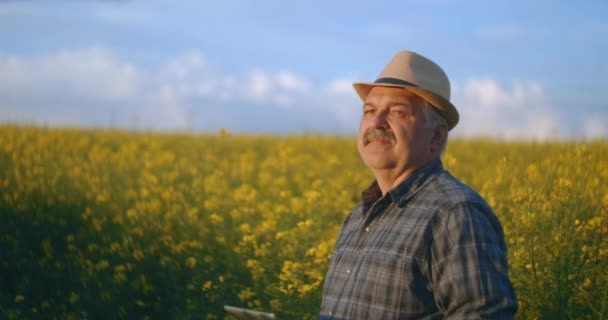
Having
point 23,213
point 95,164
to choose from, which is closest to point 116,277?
point 23,213

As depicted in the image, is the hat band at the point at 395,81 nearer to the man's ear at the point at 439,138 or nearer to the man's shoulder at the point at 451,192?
the man's ear at the point at 439,138

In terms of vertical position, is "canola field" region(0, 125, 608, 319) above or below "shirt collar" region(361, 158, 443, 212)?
below

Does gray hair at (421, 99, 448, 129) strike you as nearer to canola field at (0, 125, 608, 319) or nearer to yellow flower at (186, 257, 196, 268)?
canola field at (0, 125, 608, 319)

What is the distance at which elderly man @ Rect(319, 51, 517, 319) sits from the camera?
7.24 feet

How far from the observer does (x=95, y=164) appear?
9320 millimetres

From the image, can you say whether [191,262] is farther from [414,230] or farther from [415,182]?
[414,230]

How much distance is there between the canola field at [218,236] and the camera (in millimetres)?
4336

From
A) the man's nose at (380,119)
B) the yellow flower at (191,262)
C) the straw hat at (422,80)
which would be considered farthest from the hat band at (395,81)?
the yellow flower at (191,262)

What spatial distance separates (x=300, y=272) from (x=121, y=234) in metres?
2.32

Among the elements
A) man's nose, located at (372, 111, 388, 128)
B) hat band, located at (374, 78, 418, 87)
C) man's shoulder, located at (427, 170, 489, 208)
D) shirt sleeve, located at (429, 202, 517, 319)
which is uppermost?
hat band, located at (374, 78, 418, 87)

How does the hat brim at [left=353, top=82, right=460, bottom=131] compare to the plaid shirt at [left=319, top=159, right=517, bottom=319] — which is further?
the hat brim at [left=353, top=82, right=460, bottom=131]

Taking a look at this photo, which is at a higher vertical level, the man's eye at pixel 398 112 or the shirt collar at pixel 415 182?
the man's eye at pixel 398 112

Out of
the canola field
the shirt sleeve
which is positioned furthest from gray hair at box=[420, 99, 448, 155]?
the canola field

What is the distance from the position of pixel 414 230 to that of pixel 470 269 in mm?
248
